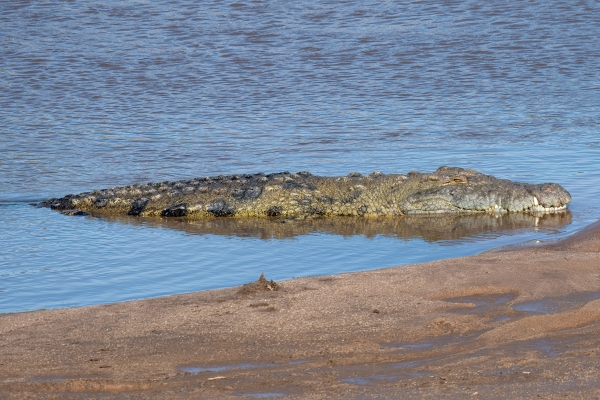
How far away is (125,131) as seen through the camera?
13.5 meters

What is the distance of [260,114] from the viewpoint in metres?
14.4

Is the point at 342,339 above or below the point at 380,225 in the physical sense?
above

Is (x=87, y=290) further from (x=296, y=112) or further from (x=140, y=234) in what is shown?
(x=296, y=112)

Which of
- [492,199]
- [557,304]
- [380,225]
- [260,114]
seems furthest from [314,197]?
[260,114]

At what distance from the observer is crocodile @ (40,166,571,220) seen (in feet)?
31.6

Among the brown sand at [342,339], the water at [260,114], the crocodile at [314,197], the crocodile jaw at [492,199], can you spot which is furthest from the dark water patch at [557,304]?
the crocodile at [314,197]

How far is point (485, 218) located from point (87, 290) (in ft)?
13.8

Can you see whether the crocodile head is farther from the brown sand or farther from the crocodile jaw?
the brown sand

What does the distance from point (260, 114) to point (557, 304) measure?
916cm

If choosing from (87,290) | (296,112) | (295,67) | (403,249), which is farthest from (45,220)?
(295,67)

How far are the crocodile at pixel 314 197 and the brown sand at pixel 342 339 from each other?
3017 millimetres

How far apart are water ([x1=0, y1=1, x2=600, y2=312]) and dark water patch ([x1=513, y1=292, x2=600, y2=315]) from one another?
5.97 feet

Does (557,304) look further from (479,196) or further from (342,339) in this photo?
(479,196)

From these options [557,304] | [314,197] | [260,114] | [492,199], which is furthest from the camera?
[260,114]
